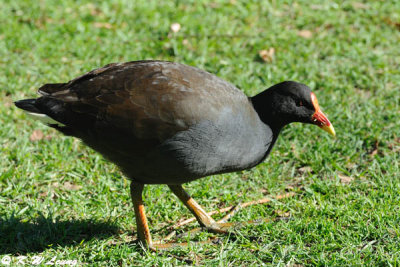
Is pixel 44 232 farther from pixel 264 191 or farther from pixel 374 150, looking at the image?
pixel 374 150

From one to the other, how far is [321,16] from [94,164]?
3.96 m

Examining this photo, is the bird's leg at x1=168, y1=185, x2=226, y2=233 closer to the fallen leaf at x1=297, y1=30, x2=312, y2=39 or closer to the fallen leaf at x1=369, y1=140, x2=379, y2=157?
the fallen leaf at x1=369, y1=140, x2=379, y2=157

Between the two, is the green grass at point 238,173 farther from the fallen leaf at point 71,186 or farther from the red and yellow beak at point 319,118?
the red and yellow beak at point 319,118

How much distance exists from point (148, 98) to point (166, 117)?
0.20m

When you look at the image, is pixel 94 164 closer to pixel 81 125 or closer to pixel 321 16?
pixel 81 125

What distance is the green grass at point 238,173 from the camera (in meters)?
3.92

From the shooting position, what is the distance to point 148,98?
3.63 meters

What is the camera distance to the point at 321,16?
7156 millimetres

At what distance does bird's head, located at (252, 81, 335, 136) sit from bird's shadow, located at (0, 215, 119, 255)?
1.52 meters

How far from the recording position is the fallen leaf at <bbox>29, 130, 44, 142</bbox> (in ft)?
16.8

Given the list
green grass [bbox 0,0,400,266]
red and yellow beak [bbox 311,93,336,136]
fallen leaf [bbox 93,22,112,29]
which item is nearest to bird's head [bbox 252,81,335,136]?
red and yellow beak [bbox 311,93,336,136]

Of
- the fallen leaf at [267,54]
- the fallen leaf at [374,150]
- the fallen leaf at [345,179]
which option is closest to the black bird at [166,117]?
the fallen leaf at [345,179]

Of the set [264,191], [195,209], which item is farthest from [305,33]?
[195,209]

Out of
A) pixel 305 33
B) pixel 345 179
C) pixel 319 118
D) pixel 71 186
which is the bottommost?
pixel 345 179
